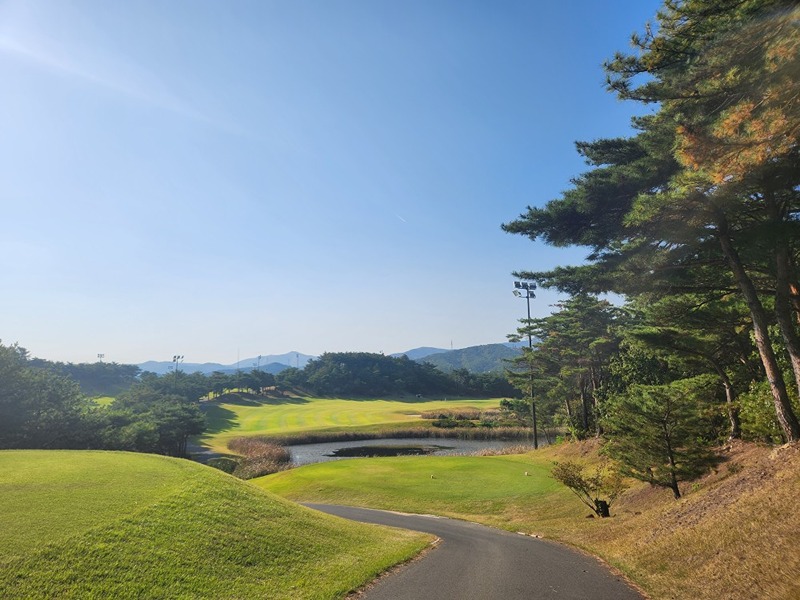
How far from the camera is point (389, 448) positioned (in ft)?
199

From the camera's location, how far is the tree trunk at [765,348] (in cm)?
1318

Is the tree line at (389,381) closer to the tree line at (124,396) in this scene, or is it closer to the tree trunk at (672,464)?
the tree line at (124,396)

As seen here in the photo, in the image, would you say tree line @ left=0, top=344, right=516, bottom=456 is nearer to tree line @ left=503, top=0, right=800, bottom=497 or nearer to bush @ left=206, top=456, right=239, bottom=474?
bush @ left=206, top=456, right=239, bottom=474

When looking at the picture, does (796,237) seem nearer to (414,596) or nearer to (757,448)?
(757,448)

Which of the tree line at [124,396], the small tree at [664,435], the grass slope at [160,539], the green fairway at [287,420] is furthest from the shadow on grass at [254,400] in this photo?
the small tree at [664,435]

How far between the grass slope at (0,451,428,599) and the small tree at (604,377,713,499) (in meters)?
9.27

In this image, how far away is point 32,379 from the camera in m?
38.5

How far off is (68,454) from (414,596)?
1494cm

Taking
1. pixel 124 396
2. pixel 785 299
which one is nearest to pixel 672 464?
pixel 785 299

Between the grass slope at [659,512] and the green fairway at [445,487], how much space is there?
0.24 feet

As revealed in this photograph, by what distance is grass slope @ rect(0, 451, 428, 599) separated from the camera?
7996mm

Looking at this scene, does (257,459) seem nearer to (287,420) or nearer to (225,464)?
(225,464)

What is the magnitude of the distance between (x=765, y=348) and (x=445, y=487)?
2098 cm

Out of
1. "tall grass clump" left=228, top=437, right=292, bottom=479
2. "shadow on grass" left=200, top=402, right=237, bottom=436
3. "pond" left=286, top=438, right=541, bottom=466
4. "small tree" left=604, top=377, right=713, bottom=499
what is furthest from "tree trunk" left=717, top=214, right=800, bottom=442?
"shadow on grass" left=200, top=402, right=237, bottom=436
